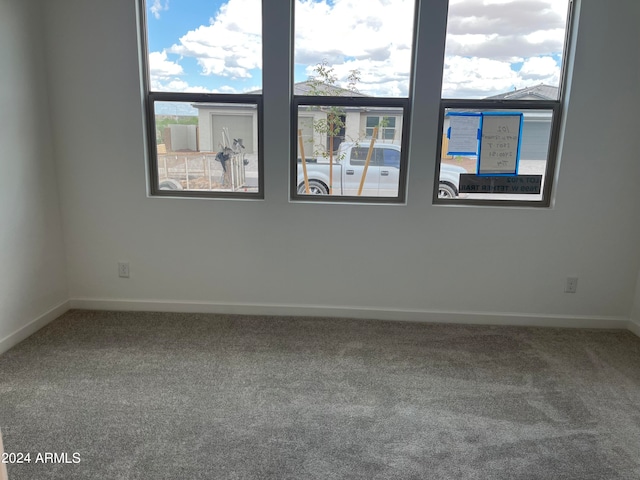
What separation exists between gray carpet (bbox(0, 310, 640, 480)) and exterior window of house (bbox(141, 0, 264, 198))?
111 centimetres

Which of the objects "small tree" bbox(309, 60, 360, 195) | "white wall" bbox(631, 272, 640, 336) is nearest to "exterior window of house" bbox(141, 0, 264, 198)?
"small tree" bbox(309, 60, 360, 195)

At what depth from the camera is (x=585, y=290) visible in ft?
10.3

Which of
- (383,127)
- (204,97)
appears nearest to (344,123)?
(383,127)

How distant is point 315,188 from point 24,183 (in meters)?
1.96

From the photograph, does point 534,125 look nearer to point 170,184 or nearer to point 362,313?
point 362,313

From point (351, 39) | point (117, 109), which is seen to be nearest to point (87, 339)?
point (117, 109)

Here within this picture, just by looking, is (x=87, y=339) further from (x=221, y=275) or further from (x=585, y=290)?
(x=585, y=290)

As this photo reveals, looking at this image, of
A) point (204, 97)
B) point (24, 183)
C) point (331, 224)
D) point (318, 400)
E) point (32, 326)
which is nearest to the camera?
point (318, 400)

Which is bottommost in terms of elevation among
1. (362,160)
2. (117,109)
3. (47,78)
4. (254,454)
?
(254,454)

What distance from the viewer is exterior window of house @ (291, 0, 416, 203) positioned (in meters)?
2.88

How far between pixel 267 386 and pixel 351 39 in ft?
7.67

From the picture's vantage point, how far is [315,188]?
315cm

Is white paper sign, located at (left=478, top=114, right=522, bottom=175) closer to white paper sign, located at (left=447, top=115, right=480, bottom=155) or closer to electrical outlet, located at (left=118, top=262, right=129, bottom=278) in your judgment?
white paper sign, located at (left=447, top=115, right=480, bottom=155)

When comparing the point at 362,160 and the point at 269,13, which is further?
the point at 362,160
